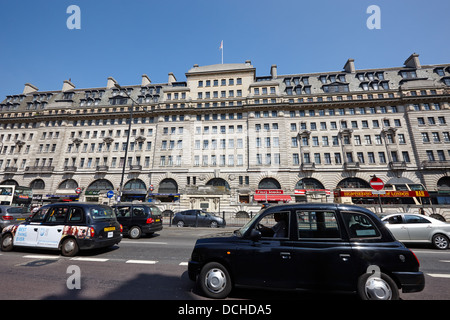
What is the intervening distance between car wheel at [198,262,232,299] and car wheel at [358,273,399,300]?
2299 millimetres

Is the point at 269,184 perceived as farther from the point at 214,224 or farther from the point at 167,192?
the point at 167,192

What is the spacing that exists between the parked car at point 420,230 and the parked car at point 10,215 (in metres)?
20.8

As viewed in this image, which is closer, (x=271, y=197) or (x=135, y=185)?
(x=271, y=197)

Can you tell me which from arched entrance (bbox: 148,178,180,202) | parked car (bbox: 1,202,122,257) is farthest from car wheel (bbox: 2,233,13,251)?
arched entrance (bbox: 148,178,180,202)

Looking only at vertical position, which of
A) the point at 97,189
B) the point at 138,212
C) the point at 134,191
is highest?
the point at 97,189

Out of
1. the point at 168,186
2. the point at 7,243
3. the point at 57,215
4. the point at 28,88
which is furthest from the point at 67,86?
the point at 57,215

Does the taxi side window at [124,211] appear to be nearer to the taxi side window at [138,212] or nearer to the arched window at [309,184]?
the taxi side window at [138,212]

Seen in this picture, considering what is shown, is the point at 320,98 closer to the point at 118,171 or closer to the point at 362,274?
the point at 362,274

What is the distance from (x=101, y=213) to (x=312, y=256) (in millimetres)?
7535

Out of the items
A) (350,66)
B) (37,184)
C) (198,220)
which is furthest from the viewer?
(350,66)

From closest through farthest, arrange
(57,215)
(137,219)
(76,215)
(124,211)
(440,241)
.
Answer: (76,215) → (57,215) → (440,241) → (137,219) → (124,211)

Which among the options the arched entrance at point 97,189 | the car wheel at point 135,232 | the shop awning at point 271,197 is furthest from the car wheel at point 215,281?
the arched entrance at point 97,189

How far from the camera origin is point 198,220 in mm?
17375

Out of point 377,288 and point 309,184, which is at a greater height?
point 309,184
